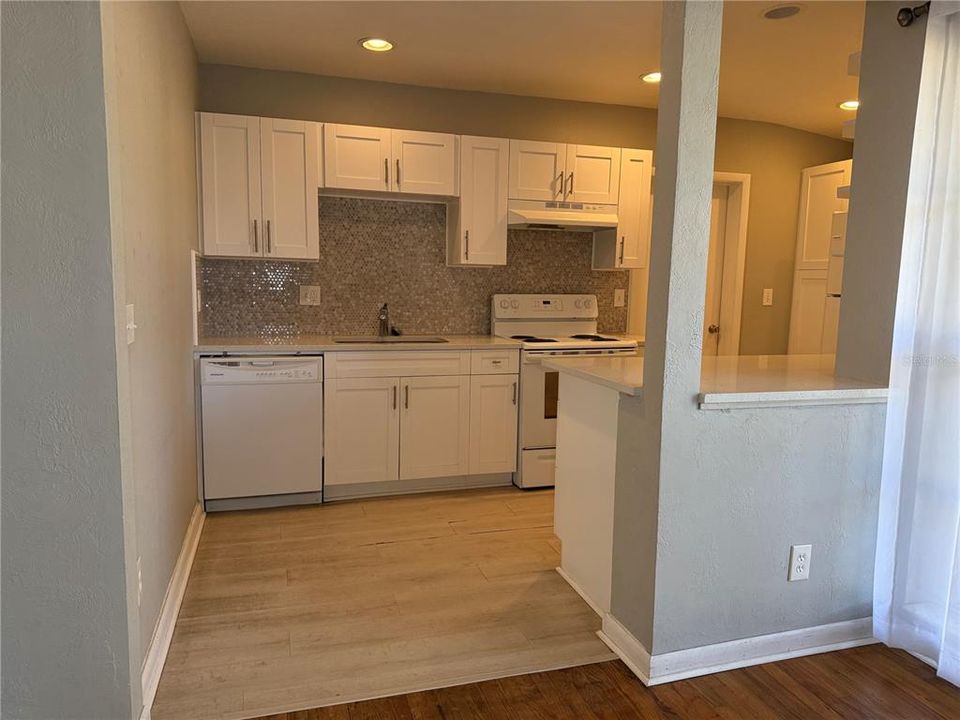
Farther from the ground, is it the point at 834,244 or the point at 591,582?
the point at 834,244

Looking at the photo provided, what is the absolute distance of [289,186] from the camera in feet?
12.2

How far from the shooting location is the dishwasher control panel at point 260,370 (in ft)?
11.3

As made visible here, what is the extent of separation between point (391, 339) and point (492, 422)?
2.65 feet

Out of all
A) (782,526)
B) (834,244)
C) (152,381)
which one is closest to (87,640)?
(152,381)

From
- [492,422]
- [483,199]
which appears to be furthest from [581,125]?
[492,422]

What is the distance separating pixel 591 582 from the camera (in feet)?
8.57

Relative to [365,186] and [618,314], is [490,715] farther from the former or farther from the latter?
[618,314]

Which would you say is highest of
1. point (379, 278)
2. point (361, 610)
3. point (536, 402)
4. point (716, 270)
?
point (716, 270)

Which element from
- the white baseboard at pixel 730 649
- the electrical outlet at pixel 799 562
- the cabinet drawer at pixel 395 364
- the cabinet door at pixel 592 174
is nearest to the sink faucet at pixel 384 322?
the cabinet drawer at pixel 395 364

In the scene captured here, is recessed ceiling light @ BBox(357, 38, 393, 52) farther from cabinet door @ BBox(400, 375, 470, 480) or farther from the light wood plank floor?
the light wood plank floor

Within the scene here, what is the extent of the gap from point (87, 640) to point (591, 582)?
1733mm

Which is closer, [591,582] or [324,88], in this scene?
[591,582]

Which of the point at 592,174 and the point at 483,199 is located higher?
the point at 592,174

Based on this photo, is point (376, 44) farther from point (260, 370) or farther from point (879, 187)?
point (879, 187)
